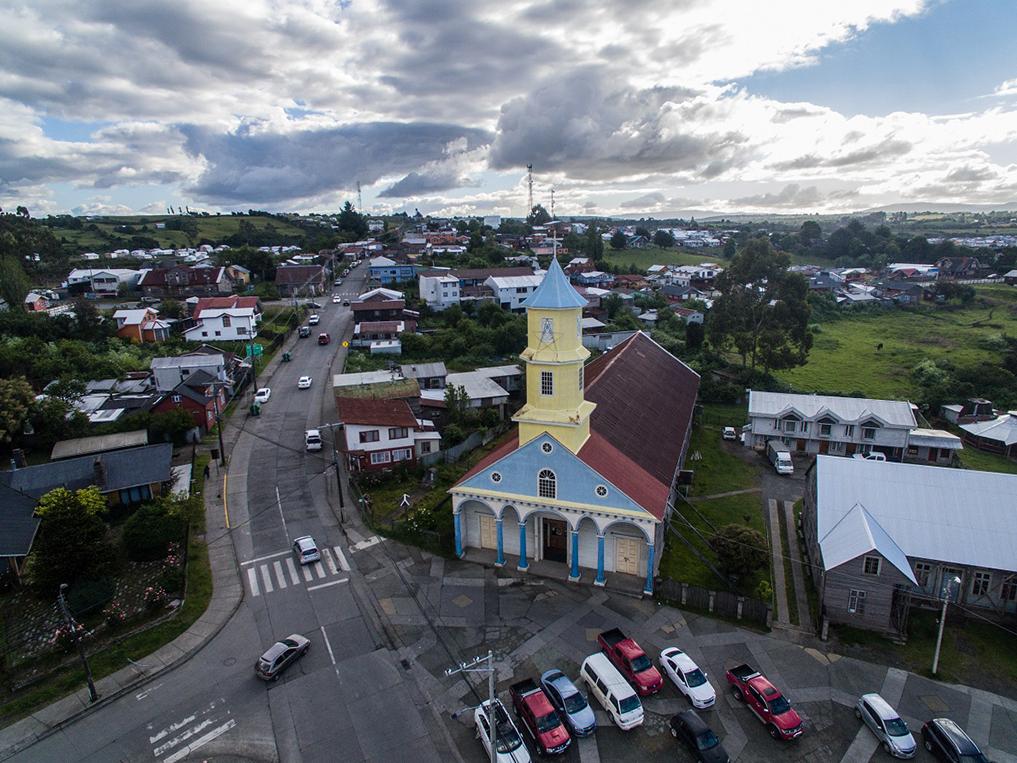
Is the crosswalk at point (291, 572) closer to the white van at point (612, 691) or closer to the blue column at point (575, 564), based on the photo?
the blue column at point (575, 564)

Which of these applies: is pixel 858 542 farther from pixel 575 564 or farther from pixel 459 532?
pixel 459 532

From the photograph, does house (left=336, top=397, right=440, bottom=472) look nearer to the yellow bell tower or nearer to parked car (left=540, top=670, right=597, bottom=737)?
the yellow bell tower

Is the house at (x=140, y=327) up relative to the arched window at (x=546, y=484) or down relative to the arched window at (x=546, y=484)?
up

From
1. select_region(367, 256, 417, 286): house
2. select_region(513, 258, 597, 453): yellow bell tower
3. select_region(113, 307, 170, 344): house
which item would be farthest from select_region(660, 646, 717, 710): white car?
select_region(367, 256, 417, 286): house

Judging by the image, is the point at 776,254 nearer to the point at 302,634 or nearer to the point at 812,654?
the point at 812,654

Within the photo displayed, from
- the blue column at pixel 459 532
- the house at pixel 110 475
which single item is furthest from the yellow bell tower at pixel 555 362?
the house at pixel 110 475

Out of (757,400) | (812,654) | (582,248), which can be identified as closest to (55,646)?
(812,654)

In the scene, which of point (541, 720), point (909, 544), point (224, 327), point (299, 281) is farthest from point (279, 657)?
point (299, 281)
